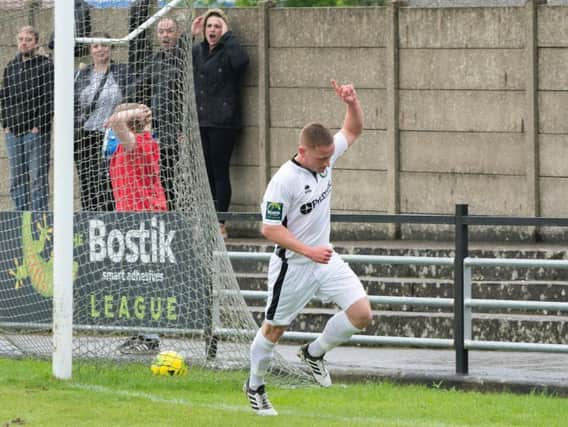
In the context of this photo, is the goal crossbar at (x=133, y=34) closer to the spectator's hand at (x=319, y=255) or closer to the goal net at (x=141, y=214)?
the goal net at (x=141, y=214)

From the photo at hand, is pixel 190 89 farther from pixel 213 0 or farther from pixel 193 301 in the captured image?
pixel 213 0

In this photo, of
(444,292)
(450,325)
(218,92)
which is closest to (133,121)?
(450,325)

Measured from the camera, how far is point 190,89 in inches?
538

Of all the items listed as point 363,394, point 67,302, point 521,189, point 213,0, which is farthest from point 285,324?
point 213,0

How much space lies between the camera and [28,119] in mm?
14266

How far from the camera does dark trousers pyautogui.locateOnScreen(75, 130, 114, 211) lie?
13.8m

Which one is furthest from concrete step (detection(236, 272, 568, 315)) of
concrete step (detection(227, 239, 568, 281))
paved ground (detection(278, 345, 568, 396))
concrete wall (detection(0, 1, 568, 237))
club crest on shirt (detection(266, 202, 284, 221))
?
club crest on shirt (detection(266, 202, 284, 221))

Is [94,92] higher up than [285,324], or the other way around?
[94,92]

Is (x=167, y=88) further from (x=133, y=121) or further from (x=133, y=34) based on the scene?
(x=133, y=34)

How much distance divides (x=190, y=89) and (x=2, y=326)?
2.54 meters

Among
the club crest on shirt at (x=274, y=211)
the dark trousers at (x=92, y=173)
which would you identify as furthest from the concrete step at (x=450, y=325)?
the club crest on shirt at (x=274, y=211)

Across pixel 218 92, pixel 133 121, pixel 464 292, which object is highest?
pixel 218 92

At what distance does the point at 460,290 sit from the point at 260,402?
2.32 m

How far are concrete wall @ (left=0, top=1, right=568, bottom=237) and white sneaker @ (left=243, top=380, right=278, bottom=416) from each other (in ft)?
19.4
